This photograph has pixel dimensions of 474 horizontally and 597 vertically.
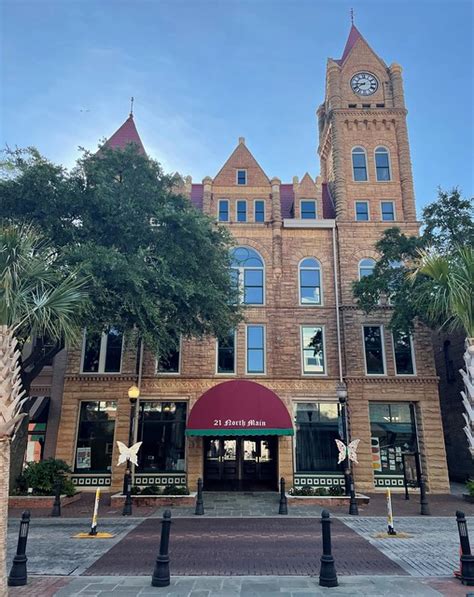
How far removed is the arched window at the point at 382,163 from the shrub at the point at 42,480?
22.4 metres

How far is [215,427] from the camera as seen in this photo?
17.9m

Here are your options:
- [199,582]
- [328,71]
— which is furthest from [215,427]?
[328,71]

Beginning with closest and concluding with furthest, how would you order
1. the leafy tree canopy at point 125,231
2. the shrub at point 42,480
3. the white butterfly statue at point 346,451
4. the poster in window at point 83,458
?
the leafy tree canopy at point 125,231 → the white butterfly statue at point 346,451 → the shrub at point 42,480 → the poster in window at point 83,458

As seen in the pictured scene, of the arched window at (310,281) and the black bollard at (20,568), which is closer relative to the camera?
the black bollard at (20,568)

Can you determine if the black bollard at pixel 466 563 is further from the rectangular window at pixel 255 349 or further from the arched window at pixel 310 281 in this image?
the arched window at pixel 310 281

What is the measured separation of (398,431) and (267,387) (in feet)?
22.7

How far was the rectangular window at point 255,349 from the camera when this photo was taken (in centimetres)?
2170

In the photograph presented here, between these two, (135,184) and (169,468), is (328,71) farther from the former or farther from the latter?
(169,468)

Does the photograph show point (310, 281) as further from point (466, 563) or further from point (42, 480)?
point (466, 563)

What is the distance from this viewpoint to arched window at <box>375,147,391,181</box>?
2502cm

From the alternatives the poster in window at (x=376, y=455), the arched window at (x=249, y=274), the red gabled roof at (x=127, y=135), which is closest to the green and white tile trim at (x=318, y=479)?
the poster in window at (x=376, y=455)

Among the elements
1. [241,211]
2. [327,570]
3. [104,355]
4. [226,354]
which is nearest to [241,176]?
[241,211]

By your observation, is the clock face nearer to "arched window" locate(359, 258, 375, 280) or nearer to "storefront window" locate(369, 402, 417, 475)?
"arched window" locate(359, 258, 375, 280)

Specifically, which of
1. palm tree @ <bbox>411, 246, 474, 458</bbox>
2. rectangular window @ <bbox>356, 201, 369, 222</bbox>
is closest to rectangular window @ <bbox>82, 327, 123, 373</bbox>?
rectangular window @ <bbox>356, 201, 369, 222</bbox>
